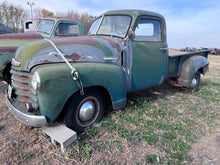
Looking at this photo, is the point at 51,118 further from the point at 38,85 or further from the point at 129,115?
the point at 129,115

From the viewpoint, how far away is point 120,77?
Answer: 107 inches

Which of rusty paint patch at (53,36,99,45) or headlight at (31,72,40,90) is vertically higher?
rusty paint patch at (53,36,99,45)

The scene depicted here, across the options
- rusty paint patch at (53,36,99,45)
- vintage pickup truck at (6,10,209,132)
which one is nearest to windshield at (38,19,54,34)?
vintage pickup truck at (6,10,209,132)

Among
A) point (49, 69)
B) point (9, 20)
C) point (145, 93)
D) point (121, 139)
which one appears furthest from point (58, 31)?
point (9, 20)

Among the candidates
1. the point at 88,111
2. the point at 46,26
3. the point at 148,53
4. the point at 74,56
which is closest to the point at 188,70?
the point at 148,53

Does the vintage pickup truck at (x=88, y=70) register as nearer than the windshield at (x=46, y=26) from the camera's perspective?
Yes

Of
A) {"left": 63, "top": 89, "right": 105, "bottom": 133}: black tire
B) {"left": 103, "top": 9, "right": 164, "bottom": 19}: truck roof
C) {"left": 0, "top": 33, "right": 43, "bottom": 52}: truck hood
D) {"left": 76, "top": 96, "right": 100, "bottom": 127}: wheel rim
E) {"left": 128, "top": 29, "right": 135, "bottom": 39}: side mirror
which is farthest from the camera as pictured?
{"left": 0, "top": 33, "right": 43, "bottom": 52}: truck hood

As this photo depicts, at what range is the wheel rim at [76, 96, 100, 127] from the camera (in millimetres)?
2422

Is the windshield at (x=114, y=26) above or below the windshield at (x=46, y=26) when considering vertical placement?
below

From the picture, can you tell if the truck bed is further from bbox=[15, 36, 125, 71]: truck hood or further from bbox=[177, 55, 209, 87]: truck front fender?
bbox=[15, 36, 125, 71]: truck hood

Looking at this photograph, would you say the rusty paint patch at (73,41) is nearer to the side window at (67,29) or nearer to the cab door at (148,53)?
the cab door at (148,53)

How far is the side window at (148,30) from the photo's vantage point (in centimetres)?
317

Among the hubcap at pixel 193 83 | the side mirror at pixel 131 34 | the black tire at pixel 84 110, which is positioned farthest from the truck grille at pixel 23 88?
the hubcap at pixel 193 83

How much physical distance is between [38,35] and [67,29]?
957mm
